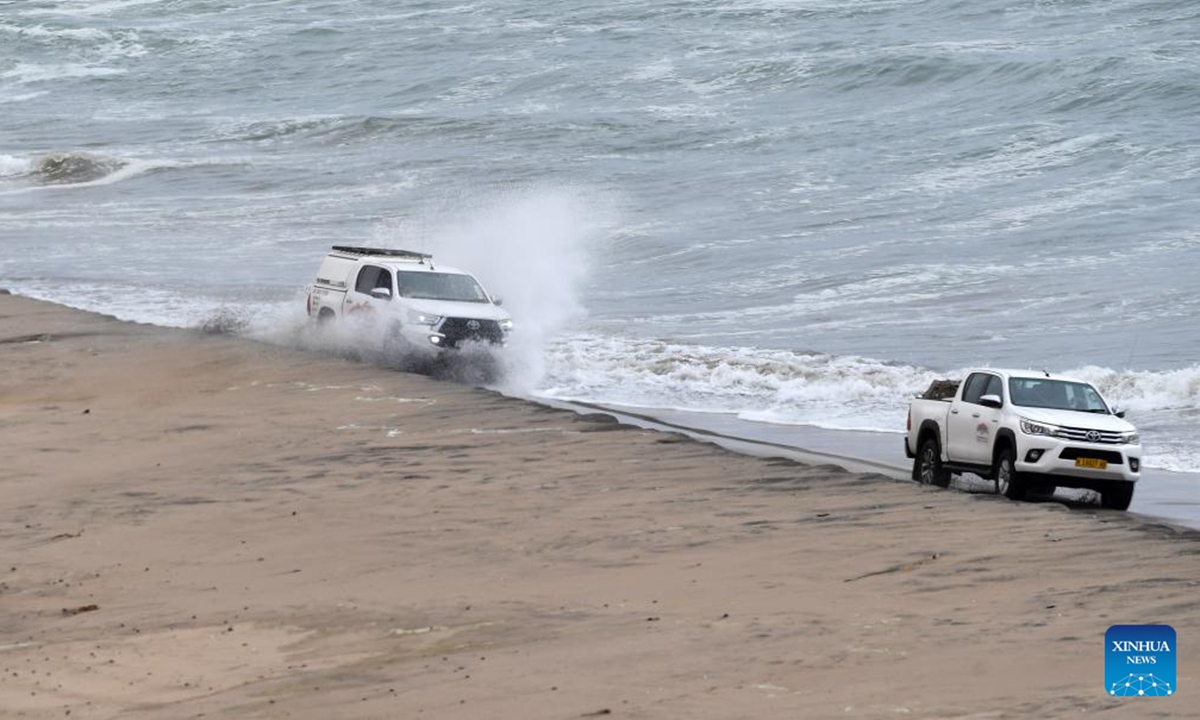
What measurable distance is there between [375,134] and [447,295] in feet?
106

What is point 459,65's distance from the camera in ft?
207

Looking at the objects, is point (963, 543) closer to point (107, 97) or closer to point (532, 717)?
point (532, 717)

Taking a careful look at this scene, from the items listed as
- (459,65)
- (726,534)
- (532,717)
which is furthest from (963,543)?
(459,65)

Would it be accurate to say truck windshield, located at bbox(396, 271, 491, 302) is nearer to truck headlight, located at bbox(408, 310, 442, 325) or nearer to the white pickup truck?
truck headlight, located at bbox(408, 310, 442, 325)

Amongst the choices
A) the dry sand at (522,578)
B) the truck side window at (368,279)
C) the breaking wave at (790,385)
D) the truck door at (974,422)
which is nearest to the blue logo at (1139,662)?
the dry sand at (522,578)

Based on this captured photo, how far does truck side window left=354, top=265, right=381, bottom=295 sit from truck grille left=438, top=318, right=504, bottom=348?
1451 millimetres

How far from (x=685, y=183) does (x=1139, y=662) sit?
3539 cm

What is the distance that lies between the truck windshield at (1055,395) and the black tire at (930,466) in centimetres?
91

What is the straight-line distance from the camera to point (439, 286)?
24.3 meters

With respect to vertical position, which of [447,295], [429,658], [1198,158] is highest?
[1198,158]

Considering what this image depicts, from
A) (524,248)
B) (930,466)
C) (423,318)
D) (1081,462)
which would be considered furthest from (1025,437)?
(524,248)

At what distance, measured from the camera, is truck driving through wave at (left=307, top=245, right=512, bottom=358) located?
75.5 ft

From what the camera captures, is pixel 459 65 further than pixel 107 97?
No

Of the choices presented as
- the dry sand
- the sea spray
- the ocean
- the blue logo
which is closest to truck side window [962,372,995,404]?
the dry sand
